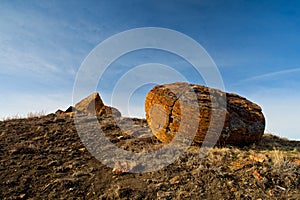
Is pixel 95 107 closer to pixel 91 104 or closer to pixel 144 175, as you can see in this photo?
pixel 91 104

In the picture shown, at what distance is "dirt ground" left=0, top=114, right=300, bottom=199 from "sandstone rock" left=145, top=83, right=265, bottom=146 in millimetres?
552

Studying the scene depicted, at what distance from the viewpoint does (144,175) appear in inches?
290

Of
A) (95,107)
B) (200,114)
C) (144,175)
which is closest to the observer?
(144,175)

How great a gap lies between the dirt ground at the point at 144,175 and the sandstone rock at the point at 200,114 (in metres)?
0.55

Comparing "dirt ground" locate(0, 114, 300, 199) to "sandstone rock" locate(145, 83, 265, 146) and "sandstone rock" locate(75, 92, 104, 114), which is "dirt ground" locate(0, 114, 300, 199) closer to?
"sandstone rock" locate(145, 83, 265, 146)

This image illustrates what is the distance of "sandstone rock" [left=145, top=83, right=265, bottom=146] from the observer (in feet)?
30.1

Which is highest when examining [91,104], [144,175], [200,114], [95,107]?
[91,104]

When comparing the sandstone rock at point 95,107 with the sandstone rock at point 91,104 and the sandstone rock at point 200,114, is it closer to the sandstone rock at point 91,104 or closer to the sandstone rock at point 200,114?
the sandstone rock at point 91,104

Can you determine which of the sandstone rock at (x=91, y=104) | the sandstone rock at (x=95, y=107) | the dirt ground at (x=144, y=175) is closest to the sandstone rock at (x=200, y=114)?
the dirt ground at (x=144, y=175)

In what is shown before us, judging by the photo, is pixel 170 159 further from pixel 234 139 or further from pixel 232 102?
pixel 232 102

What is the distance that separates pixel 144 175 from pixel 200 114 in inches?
127

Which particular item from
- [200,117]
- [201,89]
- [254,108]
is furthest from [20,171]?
[254,108]

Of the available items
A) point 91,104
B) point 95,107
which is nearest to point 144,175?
point 95,107

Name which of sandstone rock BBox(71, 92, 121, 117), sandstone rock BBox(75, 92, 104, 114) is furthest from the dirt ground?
sandstone rock BBox(75, 92, 104, 114)
